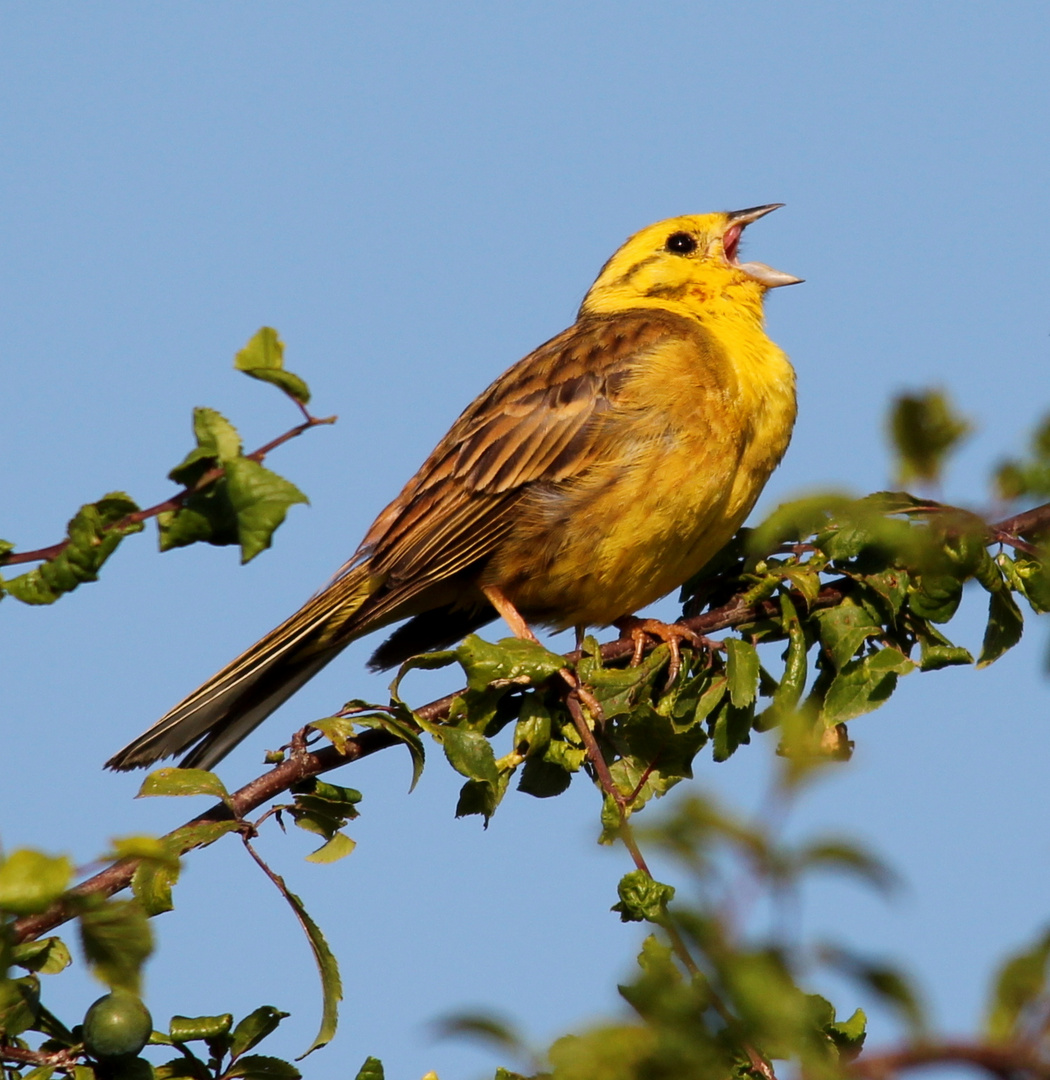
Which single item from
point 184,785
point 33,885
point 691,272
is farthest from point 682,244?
point 33,885

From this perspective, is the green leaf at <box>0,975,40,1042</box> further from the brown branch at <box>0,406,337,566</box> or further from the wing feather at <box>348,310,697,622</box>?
the wing feather at <box>348,310,697,622</box>

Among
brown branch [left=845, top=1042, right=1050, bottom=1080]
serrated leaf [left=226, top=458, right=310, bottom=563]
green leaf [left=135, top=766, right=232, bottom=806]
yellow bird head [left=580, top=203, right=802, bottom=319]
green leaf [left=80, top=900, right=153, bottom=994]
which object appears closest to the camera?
brown branch [left=845, top=1042, right=1050, bottom=1080]

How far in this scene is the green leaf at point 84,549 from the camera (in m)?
2.43

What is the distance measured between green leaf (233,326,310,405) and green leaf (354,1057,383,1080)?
4.73 ft

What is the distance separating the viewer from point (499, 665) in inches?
155

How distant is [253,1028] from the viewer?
329 centimetres

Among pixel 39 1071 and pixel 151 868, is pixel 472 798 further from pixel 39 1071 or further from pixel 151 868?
pixel 39 1071

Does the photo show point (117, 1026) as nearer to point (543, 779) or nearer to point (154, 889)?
point (154, 889)

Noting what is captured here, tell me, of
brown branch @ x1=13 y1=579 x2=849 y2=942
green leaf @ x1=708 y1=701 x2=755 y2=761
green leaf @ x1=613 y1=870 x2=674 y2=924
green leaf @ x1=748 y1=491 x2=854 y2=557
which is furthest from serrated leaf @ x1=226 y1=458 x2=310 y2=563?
green leaf @ x1=708 y1=701 x2=755 y2=761

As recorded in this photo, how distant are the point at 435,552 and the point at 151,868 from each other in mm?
2587

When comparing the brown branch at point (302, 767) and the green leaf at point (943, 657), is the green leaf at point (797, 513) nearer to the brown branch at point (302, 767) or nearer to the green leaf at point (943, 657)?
the brown branch at point (302, 767)

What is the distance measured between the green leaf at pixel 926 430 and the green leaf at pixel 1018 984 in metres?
0.61

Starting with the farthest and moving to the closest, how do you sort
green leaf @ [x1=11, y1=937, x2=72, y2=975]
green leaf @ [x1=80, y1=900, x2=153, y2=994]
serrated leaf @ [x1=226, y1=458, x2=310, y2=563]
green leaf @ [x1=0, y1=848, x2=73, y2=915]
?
1. green leaf @ [x1=11, y1=937, x2=72, y2=975]
2. serrated leaf @ [x1=226, y1=458, x2=310, y2=563]
3. green leaf @ [x1=80, y1=900, x2=153, y2=994]
4. green leaf @ [x1=0, y1=848, x2=73, y2=915]

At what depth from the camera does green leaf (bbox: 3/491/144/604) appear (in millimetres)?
2426
